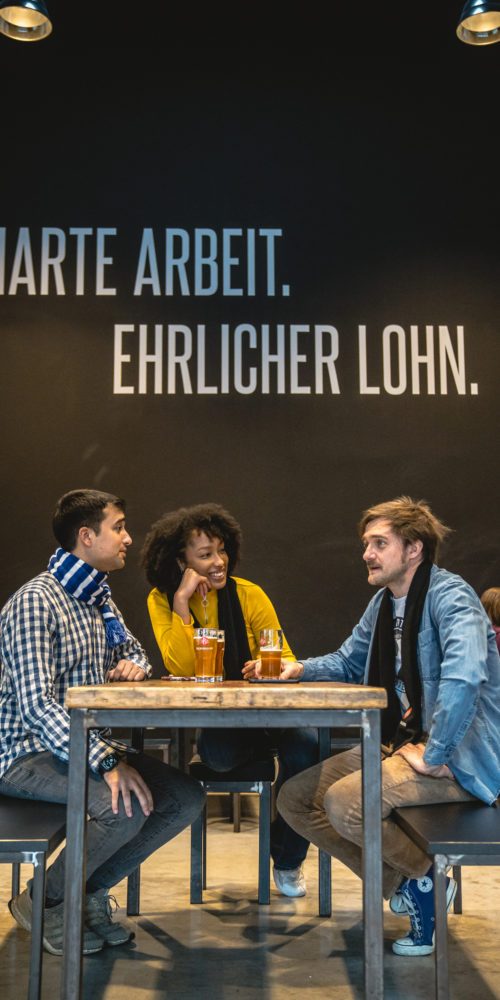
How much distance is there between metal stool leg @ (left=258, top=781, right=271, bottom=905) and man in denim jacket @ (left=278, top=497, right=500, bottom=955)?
0.91 feet

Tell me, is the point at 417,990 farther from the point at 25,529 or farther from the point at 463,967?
the point at 25,529

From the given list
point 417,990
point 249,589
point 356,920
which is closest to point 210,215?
point 249,589

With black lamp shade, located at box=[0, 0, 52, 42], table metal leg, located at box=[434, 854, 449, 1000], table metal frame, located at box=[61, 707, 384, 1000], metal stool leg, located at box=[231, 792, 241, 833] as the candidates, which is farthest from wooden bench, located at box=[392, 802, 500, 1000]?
black lamp shade, located at box=[0, 0, 52, 42]

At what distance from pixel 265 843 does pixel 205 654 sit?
0.90m

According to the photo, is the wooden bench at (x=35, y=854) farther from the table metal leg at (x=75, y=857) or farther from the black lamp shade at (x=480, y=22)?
the black lamp shade at (x=480, y=22)

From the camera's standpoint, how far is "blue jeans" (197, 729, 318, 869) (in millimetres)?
2924

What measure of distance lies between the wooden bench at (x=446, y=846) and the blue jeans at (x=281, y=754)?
37.3 inches

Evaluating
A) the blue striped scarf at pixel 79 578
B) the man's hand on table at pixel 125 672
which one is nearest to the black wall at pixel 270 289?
the man's hand on table at pixel 125 672

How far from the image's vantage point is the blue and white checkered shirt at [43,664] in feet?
7.29

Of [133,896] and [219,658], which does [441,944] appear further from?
[133,896]

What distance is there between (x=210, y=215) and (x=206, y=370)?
85 centimetres

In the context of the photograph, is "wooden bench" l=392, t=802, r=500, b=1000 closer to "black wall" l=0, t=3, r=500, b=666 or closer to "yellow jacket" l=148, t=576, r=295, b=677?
"yellow jacket" l=148, t=576, r=295, b=677

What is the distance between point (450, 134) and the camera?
5.20 m

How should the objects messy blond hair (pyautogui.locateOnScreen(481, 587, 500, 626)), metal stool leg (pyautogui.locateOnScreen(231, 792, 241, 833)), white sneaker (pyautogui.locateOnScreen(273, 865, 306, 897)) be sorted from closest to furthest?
white sneaker (pyautogui.locateOnScreen(273, 865, 306, 897))
metal stool leg (pyautogui.locateOnScreen(231, 792, 241, 833))
messy blond hair (pyautogui.locateOnScreen(481, 587, 500, 626))
